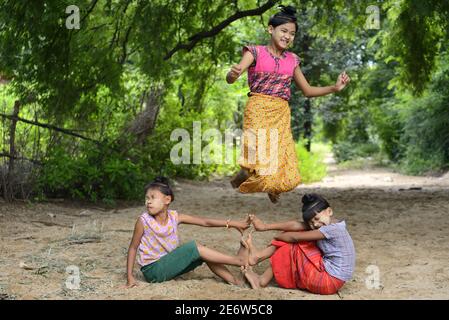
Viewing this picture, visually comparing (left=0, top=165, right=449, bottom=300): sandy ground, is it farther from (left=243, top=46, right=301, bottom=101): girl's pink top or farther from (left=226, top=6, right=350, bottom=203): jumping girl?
(left=243, top=46, right=301, bottom=101): girl's pink top

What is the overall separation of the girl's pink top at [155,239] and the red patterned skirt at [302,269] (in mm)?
723

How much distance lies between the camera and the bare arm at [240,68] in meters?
3.82

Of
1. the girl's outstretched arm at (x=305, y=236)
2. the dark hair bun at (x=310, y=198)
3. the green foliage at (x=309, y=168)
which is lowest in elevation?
the green foliage at (x=309, y=168)

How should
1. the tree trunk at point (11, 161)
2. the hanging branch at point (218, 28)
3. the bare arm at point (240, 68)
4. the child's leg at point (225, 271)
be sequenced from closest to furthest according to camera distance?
the bare arm at point (240, 68), the child's leg at point (225, 271), the tree trunk at point (11, 161), the hanging branch at point (218, 28)

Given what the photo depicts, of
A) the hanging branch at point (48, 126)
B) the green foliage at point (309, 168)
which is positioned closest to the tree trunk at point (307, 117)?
the green foliage at point (309, 168)

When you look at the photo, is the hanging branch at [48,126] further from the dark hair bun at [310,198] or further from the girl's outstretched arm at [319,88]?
the dark hair bun at [310,198]

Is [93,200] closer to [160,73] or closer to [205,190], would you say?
[160,73]

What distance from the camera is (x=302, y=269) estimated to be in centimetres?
411

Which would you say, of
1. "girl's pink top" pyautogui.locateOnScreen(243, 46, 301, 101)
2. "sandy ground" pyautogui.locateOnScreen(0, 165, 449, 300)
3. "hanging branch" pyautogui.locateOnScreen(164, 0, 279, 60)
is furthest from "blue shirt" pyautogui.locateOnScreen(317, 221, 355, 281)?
"hanging branch" pyautogui.locateOnScreen(164, 0, 279, 60)

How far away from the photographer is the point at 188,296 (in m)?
A: 3.81

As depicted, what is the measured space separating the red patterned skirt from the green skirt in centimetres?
55

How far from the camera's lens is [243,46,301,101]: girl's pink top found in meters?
4.00

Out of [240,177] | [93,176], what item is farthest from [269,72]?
[93,176]

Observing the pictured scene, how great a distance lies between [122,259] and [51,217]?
2.63 m
